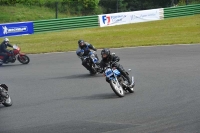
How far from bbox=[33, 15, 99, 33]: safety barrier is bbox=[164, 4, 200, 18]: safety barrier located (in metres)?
6.66

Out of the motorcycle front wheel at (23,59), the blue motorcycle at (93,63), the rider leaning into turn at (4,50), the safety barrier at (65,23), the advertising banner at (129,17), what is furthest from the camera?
the advertising banner at (129,17)

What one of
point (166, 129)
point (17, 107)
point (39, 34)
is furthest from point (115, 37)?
point (166, 129)

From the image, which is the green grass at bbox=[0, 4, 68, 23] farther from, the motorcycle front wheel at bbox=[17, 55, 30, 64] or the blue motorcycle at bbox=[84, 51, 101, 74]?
the blue motorcycle at bbox=[84, 51, 101, 74]

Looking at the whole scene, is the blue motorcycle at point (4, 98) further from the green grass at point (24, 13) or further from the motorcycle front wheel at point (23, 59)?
the green grass at point (24, 13)

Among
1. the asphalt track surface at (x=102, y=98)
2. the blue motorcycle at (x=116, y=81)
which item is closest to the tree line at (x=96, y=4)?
the asphalt track surface at (x=102, y=98)

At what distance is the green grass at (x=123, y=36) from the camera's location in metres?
30.7

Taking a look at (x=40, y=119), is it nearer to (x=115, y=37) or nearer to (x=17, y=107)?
(x=17, y=107)

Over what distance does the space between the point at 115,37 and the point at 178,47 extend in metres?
8.65

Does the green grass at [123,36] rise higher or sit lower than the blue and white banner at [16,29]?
lower

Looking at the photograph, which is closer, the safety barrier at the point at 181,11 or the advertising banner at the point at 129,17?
the advertising banner at the point at 129,17

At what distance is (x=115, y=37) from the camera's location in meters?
35.0

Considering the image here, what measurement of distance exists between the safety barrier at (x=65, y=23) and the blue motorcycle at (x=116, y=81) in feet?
81.1

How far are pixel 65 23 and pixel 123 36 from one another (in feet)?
21.9

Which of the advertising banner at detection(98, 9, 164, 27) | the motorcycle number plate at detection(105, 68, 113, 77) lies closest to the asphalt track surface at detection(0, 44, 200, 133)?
the motorcycle number plate at detection(105, 68, 113, 77)
